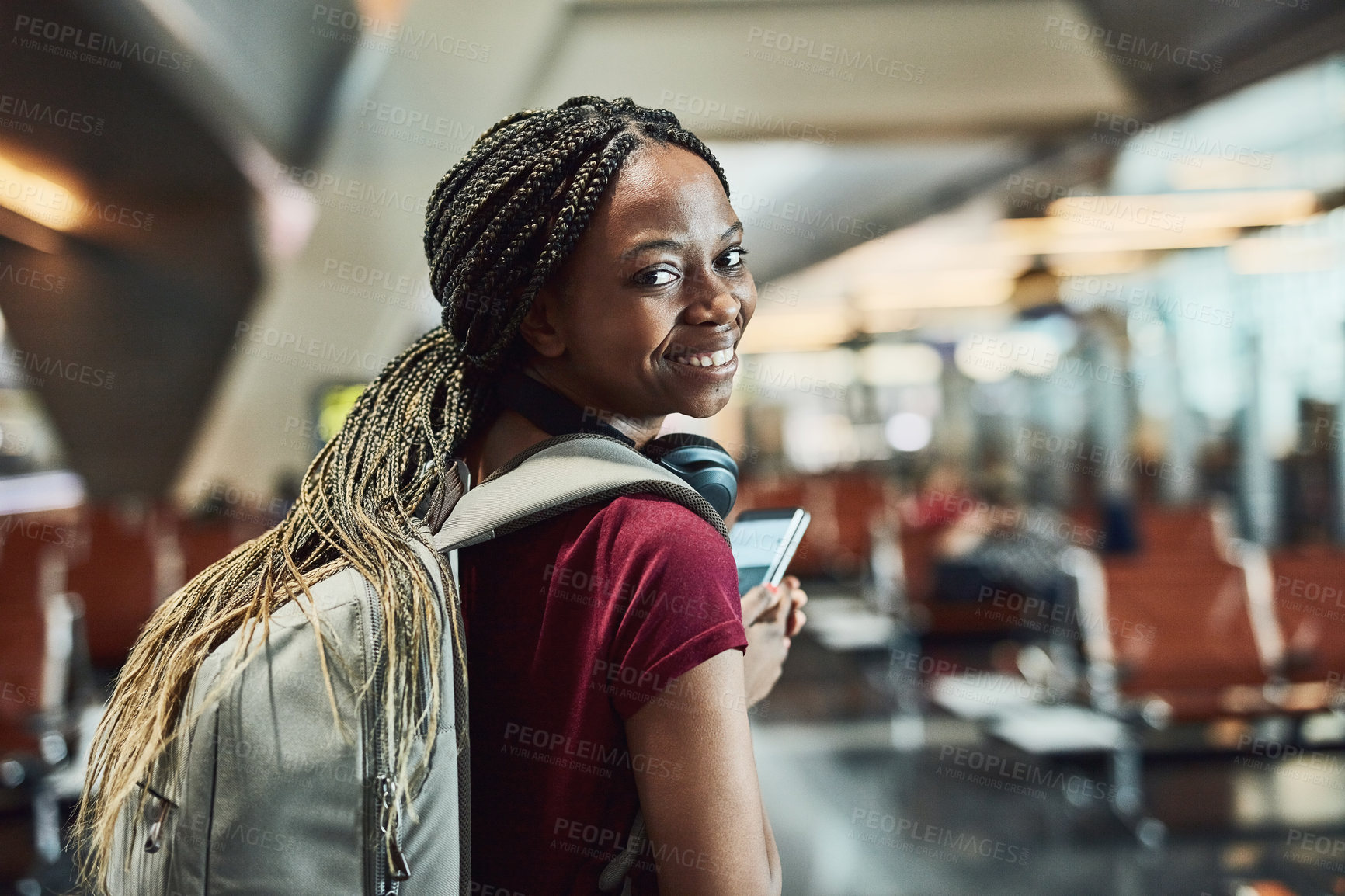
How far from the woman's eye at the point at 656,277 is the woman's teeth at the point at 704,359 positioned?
0.25ft

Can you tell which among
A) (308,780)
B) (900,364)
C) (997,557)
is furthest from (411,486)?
(900,364)

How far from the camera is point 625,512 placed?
0.86 meters

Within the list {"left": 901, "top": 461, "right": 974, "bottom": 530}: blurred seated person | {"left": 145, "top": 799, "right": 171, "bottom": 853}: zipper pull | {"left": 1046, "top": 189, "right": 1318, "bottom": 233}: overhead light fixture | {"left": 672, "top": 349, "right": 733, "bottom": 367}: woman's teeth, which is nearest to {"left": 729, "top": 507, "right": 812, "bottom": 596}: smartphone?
{"left": 672, "top": 349, "right": 733, "bottom": 367}: woman's teeth

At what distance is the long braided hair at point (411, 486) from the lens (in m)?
0.85

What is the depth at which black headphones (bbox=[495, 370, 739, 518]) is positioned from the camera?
39.7 inches

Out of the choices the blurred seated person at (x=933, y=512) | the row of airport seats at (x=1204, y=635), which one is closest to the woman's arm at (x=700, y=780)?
the row of airport seats at (x=1204, y=635)

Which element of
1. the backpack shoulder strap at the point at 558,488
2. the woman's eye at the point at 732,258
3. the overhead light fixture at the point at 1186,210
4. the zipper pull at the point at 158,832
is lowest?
the zipper pull at the point at 158,832

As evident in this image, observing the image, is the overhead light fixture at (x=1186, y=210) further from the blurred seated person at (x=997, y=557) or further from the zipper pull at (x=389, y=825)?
the zipper pull at (x=389, y=825)

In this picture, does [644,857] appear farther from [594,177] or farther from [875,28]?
[875,28]

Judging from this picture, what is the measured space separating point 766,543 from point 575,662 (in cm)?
41

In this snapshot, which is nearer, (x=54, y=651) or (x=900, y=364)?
(x=54, y=651)

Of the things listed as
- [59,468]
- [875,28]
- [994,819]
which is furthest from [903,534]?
[59,468]

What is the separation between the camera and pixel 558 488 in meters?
0.87

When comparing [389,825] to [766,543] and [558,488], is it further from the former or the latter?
[766,543]
